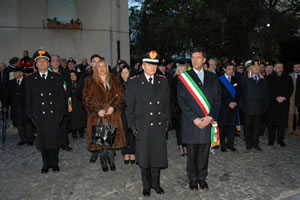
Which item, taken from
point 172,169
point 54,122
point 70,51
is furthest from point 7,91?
point 70,51

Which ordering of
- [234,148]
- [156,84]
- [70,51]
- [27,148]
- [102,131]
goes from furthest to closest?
[70,51], [27,148], [234,148], [102,131], [156,84]

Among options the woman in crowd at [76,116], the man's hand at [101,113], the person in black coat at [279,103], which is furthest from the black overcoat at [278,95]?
the woman in crowd at [76,116]

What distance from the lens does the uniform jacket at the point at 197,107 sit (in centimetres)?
453

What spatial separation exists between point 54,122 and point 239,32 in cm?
1464

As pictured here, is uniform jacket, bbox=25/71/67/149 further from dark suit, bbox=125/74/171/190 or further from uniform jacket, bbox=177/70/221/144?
uniform jacket, bbox=177/70/221/144

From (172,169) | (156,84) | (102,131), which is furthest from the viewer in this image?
(172,169)

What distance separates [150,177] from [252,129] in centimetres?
353

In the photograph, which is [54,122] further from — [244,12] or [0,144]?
[244,12]

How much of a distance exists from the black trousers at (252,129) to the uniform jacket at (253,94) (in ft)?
0.56

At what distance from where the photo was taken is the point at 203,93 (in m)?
4.54

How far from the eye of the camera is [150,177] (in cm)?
453


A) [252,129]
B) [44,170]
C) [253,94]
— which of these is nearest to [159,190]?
[44,170]

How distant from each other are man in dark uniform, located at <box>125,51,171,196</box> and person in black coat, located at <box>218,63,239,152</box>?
2.75 m

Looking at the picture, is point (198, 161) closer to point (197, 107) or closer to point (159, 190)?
point (159, 190)
